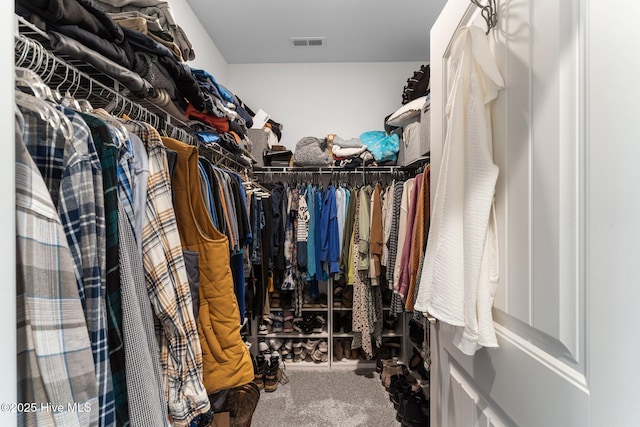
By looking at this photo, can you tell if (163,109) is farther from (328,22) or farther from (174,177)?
(328,22)

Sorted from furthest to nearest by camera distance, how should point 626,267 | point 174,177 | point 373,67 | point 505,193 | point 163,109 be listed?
point 373,67, point 163,109, point 174,177, point 505,193, point 626,267

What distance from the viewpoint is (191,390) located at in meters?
0.70

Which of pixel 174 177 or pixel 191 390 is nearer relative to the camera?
pixel 191 390

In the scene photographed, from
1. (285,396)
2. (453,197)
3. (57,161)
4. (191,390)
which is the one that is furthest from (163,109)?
(285,396)

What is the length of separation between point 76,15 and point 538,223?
1093 millimetres

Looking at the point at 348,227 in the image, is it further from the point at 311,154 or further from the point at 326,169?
the point at 311,154

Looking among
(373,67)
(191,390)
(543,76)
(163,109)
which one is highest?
(373,67)

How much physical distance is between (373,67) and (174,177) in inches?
89.8

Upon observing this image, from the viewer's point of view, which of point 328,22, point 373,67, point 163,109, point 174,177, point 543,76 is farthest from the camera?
point 373,67

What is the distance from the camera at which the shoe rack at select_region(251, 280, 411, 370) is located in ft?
7.78

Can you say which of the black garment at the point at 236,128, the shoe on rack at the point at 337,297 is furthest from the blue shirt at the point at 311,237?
the black garment at the point at 236,128

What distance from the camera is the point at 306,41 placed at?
220 centimetres

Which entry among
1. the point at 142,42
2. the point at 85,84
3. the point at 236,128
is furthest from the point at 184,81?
the point at 236,128

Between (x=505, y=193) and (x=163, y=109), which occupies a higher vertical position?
(x=163, y=109)
